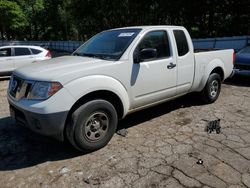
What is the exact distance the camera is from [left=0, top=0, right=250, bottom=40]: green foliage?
1903 cm

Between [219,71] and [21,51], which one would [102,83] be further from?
[21,51]

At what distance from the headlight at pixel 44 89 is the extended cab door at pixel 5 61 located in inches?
325

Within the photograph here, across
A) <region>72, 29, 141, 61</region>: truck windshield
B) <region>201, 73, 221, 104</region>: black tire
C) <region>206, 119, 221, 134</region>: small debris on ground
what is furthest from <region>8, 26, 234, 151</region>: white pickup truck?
<region>206, 119, 221, 134</region>: small debris on ground

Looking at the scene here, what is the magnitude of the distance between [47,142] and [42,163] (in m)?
0.70

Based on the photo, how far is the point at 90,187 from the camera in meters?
3.23

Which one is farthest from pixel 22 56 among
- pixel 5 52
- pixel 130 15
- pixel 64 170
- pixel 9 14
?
pixel 9 14

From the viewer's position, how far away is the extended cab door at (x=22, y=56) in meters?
11.3

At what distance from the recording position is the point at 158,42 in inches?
194

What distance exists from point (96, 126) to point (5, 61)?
8445 mm

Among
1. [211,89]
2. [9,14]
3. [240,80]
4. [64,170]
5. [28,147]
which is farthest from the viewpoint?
[9,14]

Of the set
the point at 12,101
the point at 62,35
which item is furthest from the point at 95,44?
the point at 62,35

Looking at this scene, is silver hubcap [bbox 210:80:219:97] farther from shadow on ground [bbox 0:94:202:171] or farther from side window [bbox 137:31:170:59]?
side window [bbox 137:31:170:59]

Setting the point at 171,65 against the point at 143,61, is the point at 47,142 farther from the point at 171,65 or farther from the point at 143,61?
the point at 171,65

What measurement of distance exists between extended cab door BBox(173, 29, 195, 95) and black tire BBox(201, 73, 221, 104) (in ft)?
2.35
